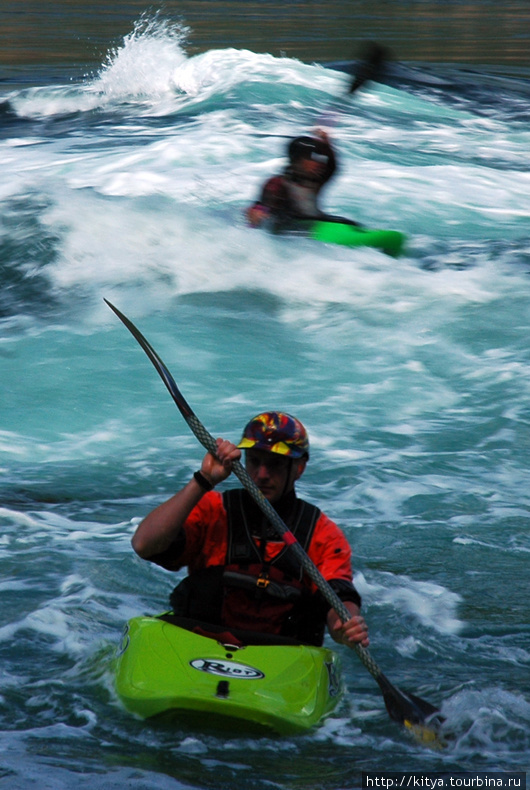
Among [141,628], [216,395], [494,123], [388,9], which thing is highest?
[388,9]

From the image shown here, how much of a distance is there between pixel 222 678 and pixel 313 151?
637 centimetres

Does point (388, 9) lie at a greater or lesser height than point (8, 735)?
greater

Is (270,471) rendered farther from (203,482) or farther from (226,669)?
(226,669)

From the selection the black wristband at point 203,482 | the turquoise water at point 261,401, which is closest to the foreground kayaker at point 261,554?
the black wristband at point 203,482

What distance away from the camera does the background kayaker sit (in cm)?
859

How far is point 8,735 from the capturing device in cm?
303

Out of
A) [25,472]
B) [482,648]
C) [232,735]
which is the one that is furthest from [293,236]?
[232,735]

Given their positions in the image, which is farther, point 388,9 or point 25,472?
point 388,9

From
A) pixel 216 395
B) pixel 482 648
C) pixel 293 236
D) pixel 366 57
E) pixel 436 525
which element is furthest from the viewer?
pixel 366 57

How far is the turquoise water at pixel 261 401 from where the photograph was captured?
10.3 feet

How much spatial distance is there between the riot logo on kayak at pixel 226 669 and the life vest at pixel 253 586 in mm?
243

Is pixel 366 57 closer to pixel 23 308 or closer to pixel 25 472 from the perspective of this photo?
pixel 23 308

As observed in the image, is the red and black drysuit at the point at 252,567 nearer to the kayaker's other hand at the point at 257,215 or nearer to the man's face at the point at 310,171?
the man's face at the point at 310,171

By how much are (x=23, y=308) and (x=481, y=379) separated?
3.72 meters
